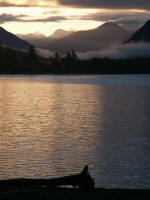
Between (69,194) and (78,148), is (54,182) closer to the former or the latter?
(69,194)

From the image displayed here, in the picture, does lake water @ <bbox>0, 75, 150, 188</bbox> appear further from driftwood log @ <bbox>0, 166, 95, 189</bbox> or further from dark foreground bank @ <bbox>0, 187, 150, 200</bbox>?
dark foreground bank @ <bbox>0, 187, 150, 200</bbox>

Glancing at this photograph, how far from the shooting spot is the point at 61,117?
71875 millimetres

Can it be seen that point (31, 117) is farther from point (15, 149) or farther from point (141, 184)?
point (141, 184)

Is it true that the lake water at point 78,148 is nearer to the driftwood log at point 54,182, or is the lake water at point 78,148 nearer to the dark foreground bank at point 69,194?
the driftwood log at point 54,182

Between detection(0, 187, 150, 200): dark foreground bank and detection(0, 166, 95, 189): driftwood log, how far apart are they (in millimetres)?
461

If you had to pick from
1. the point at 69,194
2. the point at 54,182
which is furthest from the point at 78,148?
the point at 69,194

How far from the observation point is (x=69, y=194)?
2258cm

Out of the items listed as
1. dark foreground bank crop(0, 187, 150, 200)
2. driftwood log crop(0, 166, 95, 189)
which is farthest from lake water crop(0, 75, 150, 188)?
dark foreground bank crop(0, 187, 150, 200)

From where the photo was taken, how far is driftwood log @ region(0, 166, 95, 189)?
924 inches

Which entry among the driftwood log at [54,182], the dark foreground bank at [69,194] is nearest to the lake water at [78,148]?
the driftwood log at [54,182]

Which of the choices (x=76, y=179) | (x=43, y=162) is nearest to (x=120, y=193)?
(x=76, y=179)

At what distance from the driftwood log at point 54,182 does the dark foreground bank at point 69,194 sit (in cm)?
46

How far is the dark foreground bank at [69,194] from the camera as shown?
2192 centimetres

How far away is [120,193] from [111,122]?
40925 millimetres
